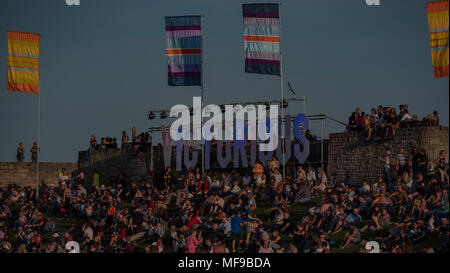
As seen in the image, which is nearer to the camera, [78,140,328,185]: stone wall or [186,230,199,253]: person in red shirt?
[186,230,199,253]: person in red shirt

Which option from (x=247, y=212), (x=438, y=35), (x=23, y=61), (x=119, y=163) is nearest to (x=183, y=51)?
(x=119, y=163)

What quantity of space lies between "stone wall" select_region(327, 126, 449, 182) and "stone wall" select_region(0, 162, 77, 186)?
16.6m

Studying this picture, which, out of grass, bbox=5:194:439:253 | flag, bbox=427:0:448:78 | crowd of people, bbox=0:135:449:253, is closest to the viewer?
grass, bbox=5:194:439:253

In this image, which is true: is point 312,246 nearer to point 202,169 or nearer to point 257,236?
point 257,236

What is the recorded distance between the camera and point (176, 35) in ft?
127

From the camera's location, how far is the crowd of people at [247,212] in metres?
26.5

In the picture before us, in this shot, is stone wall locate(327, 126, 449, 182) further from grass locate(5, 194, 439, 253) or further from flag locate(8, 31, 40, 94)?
flag locate(8, 31, 40, 94)

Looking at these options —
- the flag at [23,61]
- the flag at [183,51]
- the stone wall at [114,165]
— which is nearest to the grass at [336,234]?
the flag at [183,51]

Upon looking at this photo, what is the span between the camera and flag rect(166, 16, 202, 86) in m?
38.5

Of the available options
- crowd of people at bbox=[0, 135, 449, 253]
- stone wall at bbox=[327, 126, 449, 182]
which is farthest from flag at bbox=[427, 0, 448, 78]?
stone wall at bbox=[327, 126, 449, 182]

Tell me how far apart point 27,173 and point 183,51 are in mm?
11771

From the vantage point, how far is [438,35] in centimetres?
2841
